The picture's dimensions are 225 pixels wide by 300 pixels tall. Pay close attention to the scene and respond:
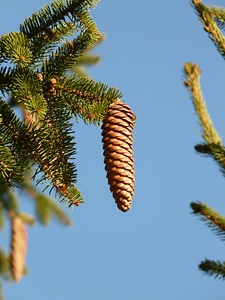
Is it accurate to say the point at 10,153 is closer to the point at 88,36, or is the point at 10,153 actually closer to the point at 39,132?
the point at 39,132

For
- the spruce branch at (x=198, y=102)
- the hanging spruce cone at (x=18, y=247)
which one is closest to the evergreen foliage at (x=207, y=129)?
the spruce branch at (x=198, y=102)

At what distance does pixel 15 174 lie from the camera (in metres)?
1.93

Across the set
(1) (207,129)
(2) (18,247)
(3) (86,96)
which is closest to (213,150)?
(1) (207,129)

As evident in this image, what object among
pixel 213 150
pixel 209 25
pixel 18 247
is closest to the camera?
pixel 213 150

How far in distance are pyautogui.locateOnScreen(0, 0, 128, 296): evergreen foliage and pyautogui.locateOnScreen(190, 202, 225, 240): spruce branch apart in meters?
0.42

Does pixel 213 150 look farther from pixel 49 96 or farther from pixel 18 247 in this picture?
pixel 18 247

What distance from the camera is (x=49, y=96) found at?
6.69 feet

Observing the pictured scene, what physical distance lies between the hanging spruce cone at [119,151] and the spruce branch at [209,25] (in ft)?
1.32

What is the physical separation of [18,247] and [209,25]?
8.49 ft

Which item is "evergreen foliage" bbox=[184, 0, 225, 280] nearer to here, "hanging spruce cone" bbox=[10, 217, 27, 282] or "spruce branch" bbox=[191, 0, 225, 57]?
"spruce branch" bbox=[191, 0, 225, 57]

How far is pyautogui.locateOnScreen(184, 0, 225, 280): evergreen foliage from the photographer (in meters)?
1.95

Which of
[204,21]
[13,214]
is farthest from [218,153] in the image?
[13,214]

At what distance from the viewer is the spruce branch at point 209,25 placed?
2.12 m

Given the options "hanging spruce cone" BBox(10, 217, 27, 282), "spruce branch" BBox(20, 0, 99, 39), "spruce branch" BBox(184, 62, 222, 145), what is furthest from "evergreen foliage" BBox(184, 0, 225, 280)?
"hanging spruce cone" BBox(10, 217, 27, 282)
